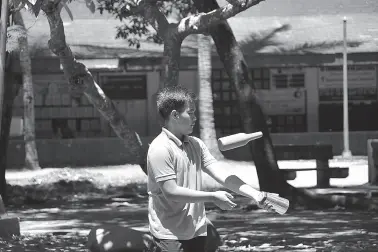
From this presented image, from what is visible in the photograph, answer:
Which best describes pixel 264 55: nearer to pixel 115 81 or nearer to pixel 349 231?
pixel 115 81

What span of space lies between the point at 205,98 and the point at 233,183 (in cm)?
1542

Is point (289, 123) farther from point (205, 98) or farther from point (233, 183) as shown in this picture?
point (233, 183)

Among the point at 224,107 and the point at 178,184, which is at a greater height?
the point at 178,184

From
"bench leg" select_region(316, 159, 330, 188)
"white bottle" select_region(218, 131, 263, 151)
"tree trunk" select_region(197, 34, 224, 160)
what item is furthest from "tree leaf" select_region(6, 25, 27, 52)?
"tree trunk" select_region(197, 34, 224, 160)

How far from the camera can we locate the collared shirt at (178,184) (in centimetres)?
478

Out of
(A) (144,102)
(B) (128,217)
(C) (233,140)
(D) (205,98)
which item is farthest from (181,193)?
(A) (144,102)

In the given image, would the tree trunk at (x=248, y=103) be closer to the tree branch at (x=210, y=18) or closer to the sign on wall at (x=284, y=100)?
the tree branch at (x=210, y=18)

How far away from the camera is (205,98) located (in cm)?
2005

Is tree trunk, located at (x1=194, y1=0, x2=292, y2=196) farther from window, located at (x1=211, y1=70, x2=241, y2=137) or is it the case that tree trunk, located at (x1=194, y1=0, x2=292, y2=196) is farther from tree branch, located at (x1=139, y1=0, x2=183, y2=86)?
window, located at (x1=211, y1=70, x2=241, y2=137)

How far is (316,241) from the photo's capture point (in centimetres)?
973

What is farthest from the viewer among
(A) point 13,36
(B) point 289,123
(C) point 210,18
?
(B) point 289,123

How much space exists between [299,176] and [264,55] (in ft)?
15.9

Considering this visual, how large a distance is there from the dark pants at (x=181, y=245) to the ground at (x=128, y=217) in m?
4.35

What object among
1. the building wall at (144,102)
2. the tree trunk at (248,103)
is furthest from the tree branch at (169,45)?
the building wall at (144,102)
